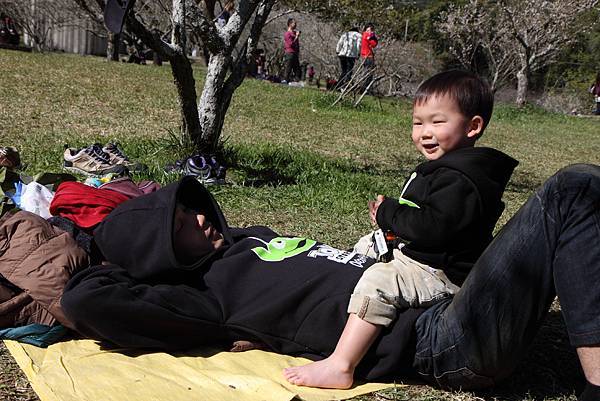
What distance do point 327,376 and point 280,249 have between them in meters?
0.56

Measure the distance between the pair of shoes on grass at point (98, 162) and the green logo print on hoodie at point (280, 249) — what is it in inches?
108

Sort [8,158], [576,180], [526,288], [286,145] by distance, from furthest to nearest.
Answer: [286,145] → [8,158] → [526,288] → [576,180]

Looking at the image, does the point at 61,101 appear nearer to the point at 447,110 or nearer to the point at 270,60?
the point at 447,110

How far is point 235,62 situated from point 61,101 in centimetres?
420

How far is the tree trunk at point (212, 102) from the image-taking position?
5543mm

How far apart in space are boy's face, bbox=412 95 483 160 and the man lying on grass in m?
0.50

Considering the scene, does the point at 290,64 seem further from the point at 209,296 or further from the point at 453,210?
the point at 453,210

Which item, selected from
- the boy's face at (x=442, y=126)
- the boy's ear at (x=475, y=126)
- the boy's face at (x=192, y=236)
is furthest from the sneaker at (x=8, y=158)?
the boy's ear at (x=475, y=126)

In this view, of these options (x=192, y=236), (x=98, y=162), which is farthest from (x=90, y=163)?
(x=192, y=236)

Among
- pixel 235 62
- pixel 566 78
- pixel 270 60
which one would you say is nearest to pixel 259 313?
pixel 235 62

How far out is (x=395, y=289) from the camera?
7.48 feet

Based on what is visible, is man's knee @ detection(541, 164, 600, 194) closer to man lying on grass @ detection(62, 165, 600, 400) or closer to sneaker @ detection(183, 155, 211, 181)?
man lying on grass @ detection(62, 165, 600, 400)

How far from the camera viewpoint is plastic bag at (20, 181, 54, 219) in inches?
116

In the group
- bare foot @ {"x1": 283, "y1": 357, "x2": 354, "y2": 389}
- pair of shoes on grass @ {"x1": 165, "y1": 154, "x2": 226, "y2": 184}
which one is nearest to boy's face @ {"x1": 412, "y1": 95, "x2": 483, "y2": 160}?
bare foot @ {"x1": 283, "y1": 357, "x2": 354, "y2": 389}
